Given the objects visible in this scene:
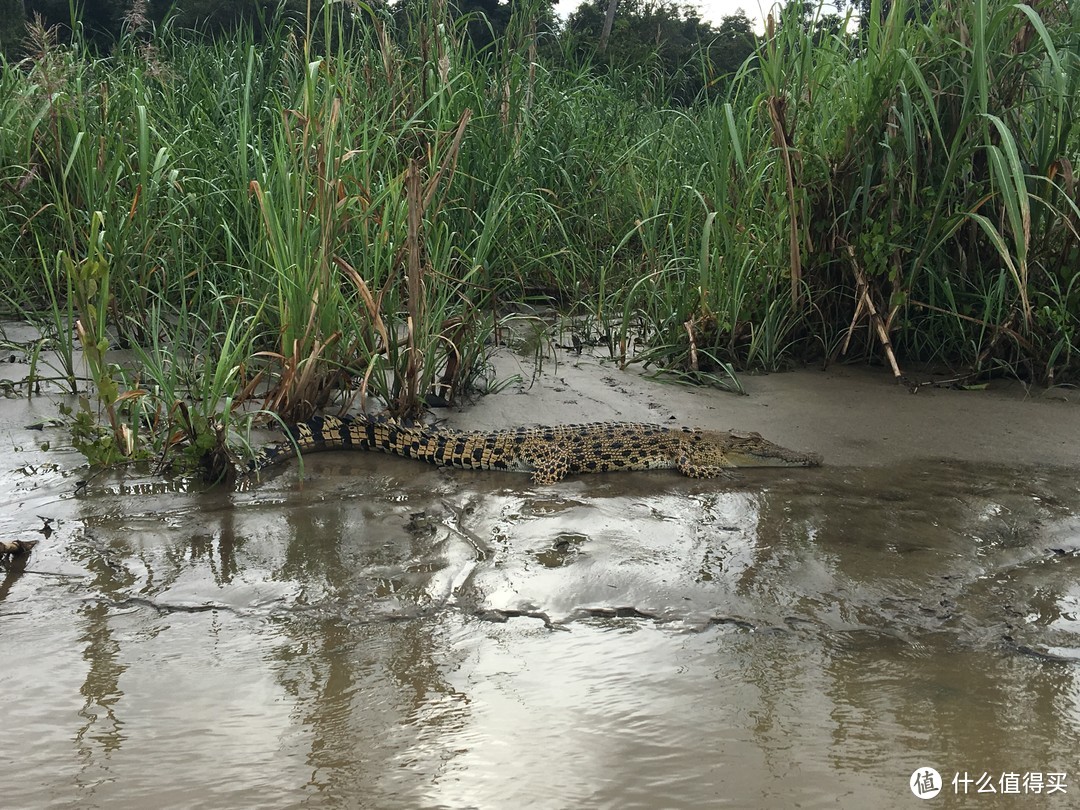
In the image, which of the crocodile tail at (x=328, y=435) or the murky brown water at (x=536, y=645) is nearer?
the murky brown water at (x=536, y=645)

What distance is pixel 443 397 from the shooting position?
4.69 m

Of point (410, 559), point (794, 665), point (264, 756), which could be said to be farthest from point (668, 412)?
point (264, 756)

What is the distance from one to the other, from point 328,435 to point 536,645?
6.37ft

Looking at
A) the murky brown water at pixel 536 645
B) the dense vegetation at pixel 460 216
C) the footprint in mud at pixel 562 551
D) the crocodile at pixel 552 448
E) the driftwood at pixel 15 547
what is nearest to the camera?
the murky brown water at pixel 536 645

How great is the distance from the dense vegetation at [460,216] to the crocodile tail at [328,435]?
15cm

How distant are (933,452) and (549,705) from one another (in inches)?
106

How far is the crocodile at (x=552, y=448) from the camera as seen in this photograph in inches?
159

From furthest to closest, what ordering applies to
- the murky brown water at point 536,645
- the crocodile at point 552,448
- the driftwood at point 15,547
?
the crocodile at point 552,448
the driftwood at point 15,547
the murky brown water at point 536,645

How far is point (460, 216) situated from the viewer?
5.39 metres

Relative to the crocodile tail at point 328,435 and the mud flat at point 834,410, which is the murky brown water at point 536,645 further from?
the mud flat at point 834,410

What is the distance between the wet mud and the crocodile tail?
0.23 meters

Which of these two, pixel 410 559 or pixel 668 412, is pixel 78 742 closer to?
pixel 410 559

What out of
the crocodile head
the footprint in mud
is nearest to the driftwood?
the footprint in mud

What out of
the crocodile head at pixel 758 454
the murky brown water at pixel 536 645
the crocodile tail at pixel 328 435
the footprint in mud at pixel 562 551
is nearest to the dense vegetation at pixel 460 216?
the crocodile tail at pixel 328 435
